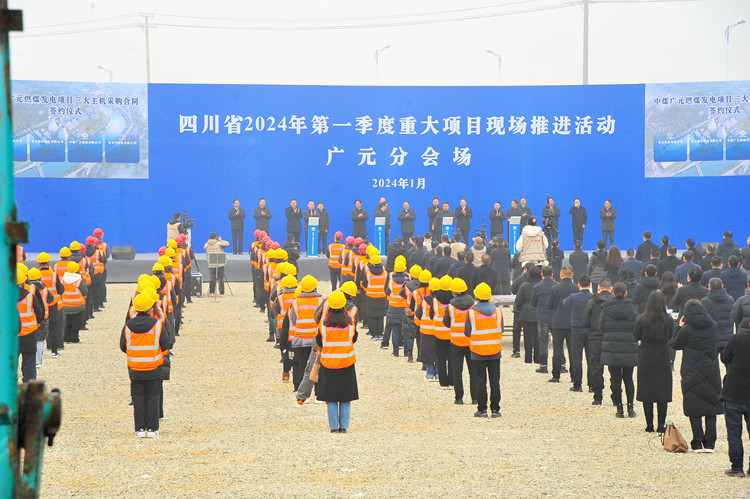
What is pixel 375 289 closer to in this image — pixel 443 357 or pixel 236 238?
pixel 443 357

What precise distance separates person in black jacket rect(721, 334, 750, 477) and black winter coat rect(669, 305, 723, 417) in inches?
24.7

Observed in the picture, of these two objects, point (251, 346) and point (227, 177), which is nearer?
point (251, 346)

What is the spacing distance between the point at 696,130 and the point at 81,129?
21074 mm

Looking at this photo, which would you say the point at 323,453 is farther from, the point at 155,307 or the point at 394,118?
the point at 394,118

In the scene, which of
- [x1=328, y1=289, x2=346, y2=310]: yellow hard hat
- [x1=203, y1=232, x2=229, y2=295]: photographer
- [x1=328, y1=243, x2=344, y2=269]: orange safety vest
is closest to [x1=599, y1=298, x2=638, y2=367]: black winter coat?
[x1=328, y1=289, x2=346, y2=310]: yellow hard hat

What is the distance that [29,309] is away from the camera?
12836mm

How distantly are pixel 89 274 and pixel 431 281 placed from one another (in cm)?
1012

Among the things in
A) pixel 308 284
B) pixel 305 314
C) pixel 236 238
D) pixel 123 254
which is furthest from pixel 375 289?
pixel 236 238

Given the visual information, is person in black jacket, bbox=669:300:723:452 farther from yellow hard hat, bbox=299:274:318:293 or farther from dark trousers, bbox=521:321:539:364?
dark trousers, bbox=521:321:539:364

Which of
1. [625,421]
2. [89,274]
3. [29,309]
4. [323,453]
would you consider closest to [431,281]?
[625,421]

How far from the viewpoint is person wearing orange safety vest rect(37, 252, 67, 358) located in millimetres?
16047

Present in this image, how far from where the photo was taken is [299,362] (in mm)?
12977

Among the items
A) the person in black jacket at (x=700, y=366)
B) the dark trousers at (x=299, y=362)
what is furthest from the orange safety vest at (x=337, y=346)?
the person in black jacket at (x=700, y=366)

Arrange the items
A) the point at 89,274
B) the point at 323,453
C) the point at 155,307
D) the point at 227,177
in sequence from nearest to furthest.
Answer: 1. the point at 323,453
2. the point at 155,307
3. the point at 89,274
4. the point at 227,177
